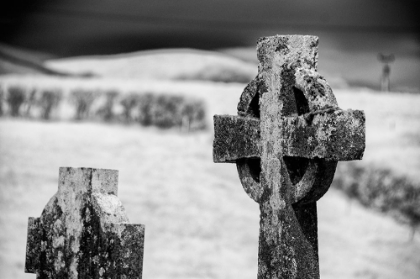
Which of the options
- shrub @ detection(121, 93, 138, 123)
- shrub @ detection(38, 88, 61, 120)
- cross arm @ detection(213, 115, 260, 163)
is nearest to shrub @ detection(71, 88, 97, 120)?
shrub @ detection(38, 88, 61, 120)

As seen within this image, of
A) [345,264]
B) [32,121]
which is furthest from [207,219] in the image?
[32,121]

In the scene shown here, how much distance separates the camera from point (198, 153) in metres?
37.4

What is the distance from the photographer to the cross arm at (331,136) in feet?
20.4

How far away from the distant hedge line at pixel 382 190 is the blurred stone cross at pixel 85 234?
2617 cm

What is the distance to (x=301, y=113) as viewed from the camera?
6926mm

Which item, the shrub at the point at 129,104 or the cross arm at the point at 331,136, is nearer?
the cross arm at the point at 331,136

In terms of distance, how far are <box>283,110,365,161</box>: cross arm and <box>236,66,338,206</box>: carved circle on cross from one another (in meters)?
0.09

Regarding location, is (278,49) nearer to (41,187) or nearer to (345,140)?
(345,140)

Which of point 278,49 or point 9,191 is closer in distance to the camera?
point 278,49

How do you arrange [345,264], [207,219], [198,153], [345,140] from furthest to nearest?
1. [198,153]
2. [207,219]
3. [345,264]
4. [345,140]

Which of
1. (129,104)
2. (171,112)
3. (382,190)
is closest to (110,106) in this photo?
(129,104)

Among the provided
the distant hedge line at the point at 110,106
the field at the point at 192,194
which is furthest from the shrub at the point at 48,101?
the field at the point at 192,194

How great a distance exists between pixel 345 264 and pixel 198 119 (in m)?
17.1

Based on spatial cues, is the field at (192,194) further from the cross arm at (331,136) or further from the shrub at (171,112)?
the cross arm at (331,136)
